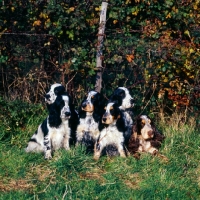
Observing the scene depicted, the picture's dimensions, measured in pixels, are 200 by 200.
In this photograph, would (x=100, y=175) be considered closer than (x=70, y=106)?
Yes

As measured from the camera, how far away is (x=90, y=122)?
8.24 metres

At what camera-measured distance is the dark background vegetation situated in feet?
30.0

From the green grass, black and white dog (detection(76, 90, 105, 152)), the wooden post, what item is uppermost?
the wooden post

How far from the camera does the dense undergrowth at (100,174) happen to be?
6.55m

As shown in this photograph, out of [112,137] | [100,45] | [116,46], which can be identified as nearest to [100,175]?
[112,137]

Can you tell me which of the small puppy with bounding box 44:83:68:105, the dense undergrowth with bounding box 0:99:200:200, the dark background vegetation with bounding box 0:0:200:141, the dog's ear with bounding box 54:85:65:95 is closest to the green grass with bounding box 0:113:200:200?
the dense undergrowth with bounding box 0:99:200:200

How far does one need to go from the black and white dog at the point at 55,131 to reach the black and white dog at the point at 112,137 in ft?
1.65

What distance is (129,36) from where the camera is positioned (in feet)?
31.3

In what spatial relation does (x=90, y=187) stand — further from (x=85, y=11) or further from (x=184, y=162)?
(x=85, y=11)

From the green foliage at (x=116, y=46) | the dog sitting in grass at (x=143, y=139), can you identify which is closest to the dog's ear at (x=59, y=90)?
the green foliage at (x=116, y=46)

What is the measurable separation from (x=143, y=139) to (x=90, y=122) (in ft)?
2.87

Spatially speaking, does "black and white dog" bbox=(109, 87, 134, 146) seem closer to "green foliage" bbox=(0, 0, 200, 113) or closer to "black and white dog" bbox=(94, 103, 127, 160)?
"black and white dog" bbox=(94, 103, 127, 160)

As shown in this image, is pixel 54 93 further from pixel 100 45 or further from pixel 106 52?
pixel 106 52

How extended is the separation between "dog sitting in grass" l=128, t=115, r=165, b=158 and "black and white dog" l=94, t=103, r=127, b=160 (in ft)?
0.68
